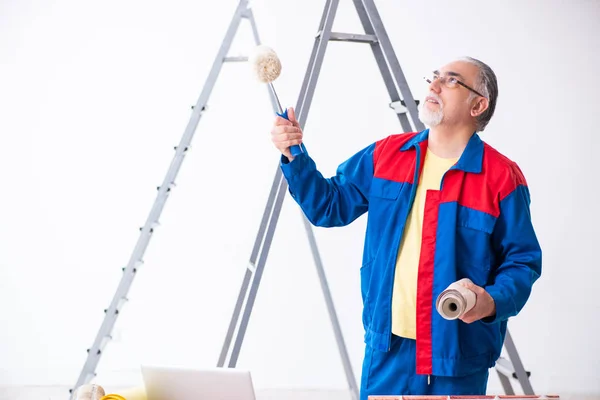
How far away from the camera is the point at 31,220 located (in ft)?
13.5

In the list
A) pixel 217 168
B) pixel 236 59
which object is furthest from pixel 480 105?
pixel 217 168

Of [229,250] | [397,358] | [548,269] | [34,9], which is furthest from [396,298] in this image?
[34,9]

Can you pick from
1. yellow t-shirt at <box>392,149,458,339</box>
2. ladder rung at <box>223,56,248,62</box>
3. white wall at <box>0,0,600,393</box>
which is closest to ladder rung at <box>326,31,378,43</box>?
ladder rung at <box>223,56,248,62</box>

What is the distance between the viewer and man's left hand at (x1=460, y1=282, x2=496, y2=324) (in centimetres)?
175

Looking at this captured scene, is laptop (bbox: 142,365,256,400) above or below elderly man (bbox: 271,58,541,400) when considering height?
below

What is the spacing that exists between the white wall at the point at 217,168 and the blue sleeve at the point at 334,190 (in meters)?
1.91

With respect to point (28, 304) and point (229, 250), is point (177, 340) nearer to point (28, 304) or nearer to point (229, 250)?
point (229, 250)

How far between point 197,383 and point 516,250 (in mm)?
1062

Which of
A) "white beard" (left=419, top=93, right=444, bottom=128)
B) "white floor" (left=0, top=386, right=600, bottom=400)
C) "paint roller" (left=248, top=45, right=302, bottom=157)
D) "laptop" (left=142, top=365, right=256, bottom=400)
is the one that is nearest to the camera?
"laptop" (left=142, top=365, right=256, bottom=400)

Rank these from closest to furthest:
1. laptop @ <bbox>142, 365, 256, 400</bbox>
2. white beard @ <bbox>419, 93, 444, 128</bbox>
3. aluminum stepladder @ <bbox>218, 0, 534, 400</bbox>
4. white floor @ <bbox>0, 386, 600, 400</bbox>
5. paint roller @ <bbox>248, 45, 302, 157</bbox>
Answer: laptop @ <bbox>142, 365, 256, 400</bbox> < paint roller @ <bbox>248, 45, 302, 157</bbox> < white beard @ <bbox>419, 93, 444, 128</bbox> < aluminum stepladder @ <bbox>218, 0, 534, 400</bbox> < white floor @ <bbox>0, 386, 600, 400</bbox>

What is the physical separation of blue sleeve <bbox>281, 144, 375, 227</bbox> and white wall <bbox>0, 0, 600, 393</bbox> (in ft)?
6.27

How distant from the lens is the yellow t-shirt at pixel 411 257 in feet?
6.89

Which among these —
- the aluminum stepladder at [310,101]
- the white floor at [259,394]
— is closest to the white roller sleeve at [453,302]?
the aluminum stepladder at [310,101]

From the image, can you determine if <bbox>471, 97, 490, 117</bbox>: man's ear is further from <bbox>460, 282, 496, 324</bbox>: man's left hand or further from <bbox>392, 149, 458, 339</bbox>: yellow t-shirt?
<bbox>460, 282, 496, 324</bbox>: man's left hand
